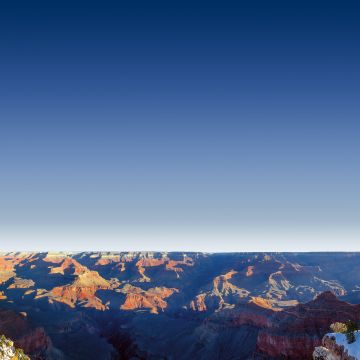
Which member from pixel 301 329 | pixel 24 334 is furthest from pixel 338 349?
pixel 24 334

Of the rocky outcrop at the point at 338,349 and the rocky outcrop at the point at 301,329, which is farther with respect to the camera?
the rocky outcrop at the point at 301,329

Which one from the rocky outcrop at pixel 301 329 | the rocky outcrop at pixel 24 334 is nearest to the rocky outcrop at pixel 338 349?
the rocky outcrop at pixel 301 329

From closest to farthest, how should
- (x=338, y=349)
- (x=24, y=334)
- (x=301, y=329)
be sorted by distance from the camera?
(x=338, y=349) → (x=301, y=329) → (x=24, y=334)

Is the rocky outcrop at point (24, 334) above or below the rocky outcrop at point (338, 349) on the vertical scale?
below

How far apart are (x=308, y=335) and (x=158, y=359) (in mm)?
58345

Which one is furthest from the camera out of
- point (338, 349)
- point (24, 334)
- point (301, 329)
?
point (24, 334)

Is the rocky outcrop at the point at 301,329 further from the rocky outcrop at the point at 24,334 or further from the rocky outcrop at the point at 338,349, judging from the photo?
the rocky outcrop at the point at 24,334

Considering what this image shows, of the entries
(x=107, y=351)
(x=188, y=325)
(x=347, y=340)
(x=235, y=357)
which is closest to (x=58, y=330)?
(x=107, y=351)

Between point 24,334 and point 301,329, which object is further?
point 24,334

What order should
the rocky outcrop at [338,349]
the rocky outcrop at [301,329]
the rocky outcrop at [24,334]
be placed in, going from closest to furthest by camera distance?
the rocky outcrop at [338,349], the rocky outcrop at [301,329], the rocky outcrop at [24,334]

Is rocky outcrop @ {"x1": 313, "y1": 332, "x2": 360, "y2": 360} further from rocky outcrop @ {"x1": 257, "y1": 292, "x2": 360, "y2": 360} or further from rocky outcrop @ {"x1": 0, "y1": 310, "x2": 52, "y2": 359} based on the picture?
rocky outcrop @ {"x1": 0, "y1": 310, "x2": 52, "y2": 359}

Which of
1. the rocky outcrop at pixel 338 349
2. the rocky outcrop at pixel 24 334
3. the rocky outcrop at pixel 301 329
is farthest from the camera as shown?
the rocky outcrop at pixel 24 334

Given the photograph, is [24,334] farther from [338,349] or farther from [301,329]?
[338,349]

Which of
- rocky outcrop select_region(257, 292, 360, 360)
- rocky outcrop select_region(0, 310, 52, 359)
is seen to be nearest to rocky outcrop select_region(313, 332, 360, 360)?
rocky outcrop select_region(257, 292, 360, 360)
